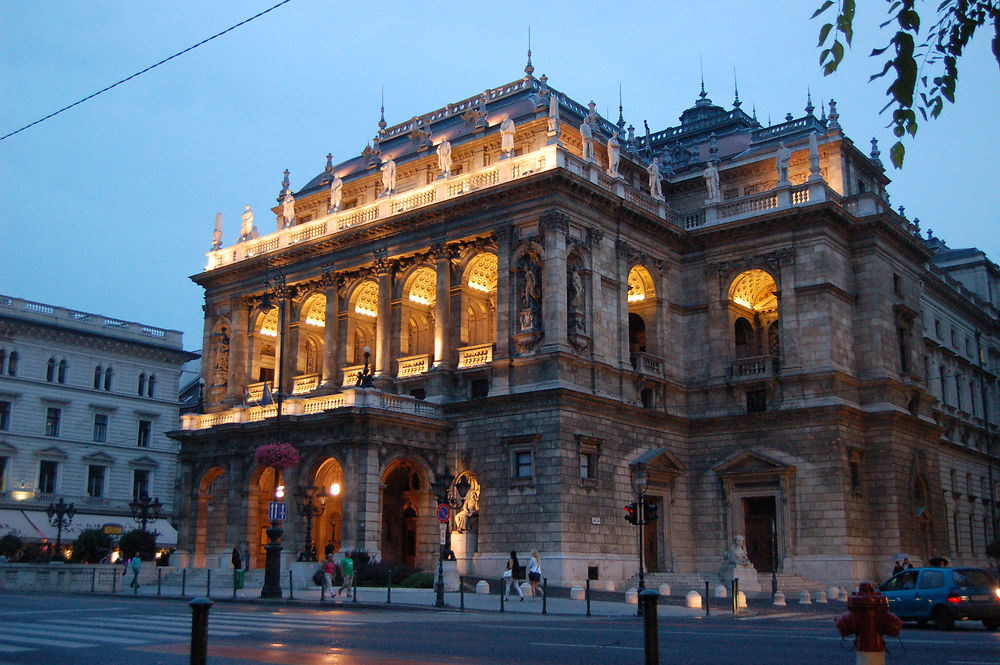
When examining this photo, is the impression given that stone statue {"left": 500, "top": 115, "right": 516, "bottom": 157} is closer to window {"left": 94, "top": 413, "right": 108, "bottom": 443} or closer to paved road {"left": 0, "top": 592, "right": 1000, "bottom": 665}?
paved road {"left": 0, "top": 592, "right": 1000, "bottom": 665}

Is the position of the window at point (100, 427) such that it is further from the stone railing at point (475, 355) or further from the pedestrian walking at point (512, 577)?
the pedestrian walking at point (512, 577)

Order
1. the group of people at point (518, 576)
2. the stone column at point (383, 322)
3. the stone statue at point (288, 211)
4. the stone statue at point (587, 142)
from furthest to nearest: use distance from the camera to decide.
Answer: the stone statue at point (288, 211)
the stone column at point (383, 322)
the stone statue at point (587, 142)
the group of people at point (518, 576)

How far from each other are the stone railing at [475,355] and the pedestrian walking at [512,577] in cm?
924

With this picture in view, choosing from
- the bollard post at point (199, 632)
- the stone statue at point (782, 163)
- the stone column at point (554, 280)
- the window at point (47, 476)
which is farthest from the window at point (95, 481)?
the bollard post at point (199, 632)

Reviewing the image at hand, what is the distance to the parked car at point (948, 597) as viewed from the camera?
22.8 meters

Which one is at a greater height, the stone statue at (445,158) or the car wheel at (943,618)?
the stone statue at (445,158)

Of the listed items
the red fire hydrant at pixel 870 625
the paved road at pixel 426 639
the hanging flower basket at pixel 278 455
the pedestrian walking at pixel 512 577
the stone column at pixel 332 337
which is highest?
the stone column at pixel 332 337

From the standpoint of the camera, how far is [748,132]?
5575 centimetres

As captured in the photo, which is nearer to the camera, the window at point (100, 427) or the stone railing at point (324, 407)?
the stone railing at point (324, 407)

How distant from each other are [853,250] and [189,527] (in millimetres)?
32968

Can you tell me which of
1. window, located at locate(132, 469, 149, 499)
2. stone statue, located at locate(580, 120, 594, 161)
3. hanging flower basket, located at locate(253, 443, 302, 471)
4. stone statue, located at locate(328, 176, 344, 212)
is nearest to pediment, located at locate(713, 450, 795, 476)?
stone statue, located at locate(580, 120, 594, 161)

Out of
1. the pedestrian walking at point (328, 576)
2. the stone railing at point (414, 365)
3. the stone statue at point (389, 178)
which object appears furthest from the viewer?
the stone statue at point (389, 178)

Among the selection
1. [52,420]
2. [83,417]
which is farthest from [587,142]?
[52,420]

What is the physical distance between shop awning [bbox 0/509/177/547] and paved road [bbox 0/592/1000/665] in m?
36.6
